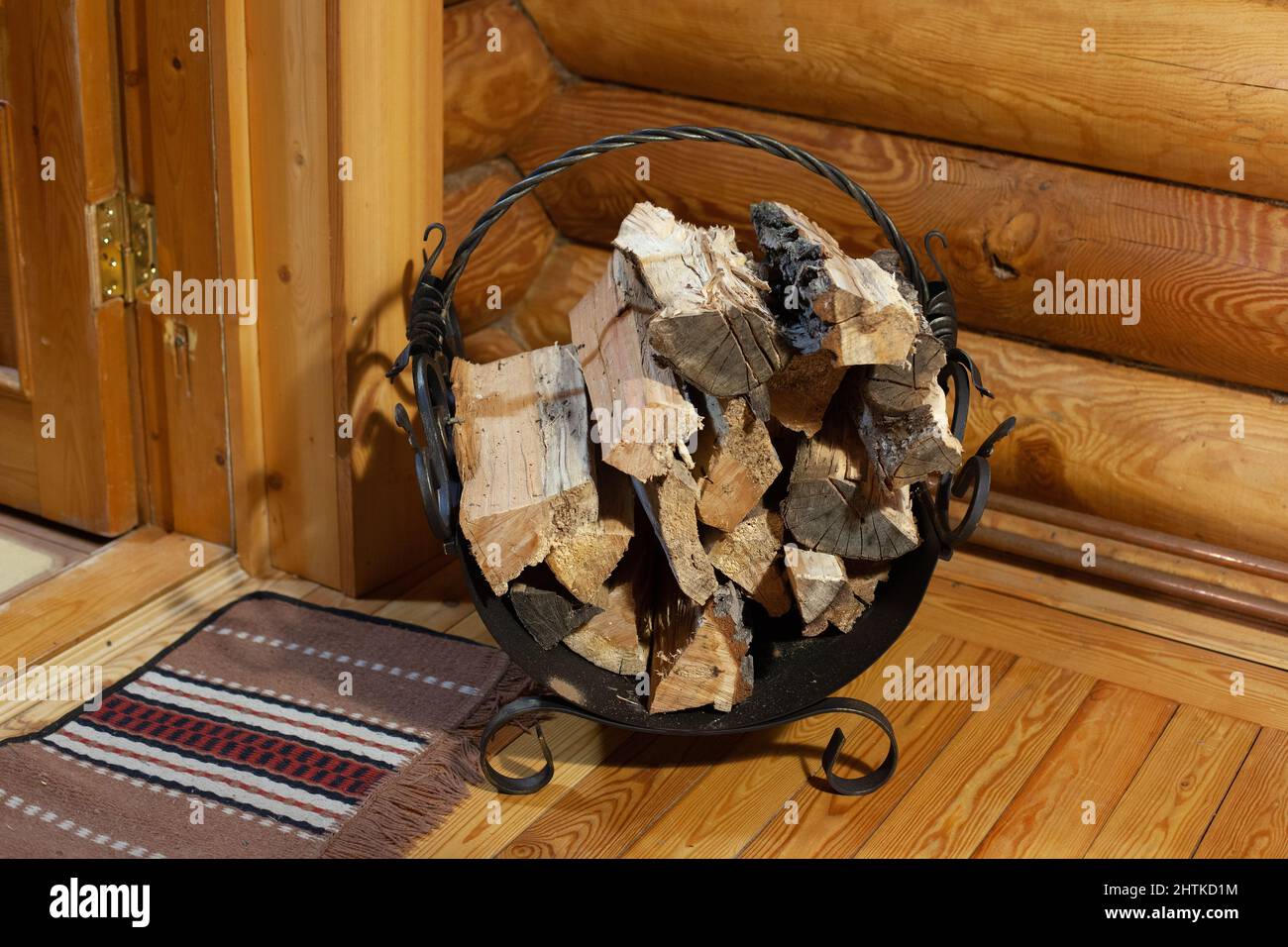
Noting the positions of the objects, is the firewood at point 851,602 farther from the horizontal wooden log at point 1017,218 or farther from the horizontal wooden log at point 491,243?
the horizontal wooden log at point 491,243

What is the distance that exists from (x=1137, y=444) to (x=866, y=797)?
37.6 inches

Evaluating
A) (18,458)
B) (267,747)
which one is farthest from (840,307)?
(18,458)

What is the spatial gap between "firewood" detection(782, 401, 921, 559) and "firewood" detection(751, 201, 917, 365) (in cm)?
22

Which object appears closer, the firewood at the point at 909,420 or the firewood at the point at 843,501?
the firewood at the point at 909,420

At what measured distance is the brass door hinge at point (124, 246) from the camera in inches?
96.2

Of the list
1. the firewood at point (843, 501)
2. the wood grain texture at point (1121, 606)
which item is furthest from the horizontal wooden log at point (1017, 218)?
the firewood at point (843, 501)

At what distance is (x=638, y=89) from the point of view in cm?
291

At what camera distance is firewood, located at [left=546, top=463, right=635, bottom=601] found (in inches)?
78.6

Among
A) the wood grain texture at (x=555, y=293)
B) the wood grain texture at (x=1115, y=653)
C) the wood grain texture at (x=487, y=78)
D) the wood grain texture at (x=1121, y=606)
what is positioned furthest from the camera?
the wood grain texture at (x=555, y=293)

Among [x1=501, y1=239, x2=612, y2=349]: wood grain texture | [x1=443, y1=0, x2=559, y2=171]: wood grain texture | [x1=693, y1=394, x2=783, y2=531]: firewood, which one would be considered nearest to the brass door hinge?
[x1=443, y1=0, x2=559, y2=171]: wood grain texture

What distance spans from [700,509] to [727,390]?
22cm

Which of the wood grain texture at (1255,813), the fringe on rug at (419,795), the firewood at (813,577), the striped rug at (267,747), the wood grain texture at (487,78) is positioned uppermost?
the wood grain texture at (487,78)

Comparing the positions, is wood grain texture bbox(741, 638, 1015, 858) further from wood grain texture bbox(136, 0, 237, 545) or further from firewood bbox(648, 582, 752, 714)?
wood grain texture bbox(136, 0, 237, 545)
